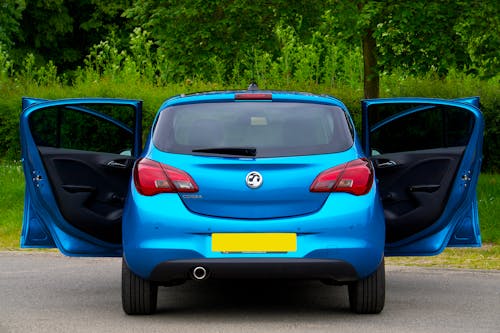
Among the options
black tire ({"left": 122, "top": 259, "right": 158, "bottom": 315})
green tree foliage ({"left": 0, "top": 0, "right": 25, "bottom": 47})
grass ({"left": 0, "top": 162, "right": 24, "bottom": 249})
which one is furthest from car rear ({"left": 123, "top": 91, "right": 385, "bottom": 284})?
green tree foliage ({"left": 0, "top": 0, "right": 25, "bottom": 47})

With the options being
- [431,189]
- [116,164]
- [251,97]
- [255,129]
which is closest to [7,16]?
[116,164]

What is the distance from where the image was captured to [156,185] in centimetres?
932

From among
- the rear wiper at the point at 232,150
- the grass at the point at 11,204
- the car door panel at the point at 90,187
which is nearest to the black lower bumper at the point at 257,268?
the rear wiper at the point at 232,150

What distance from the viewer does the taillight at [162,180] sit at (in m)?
9.27

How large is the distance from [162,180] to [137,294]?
92 centimetres

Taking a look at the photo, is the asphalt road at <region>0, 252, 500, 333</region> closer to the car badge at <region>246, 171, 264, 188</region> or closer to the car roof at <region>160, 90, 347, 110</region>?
the car badge at <region>246, 171, 264, 188</region>

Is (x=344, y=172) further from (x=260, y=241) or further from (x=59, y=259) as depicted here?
(x=59, y=259)

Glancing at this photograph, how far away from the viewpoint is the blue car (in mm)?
9188

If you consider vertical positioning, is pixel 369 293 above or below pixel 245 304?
above

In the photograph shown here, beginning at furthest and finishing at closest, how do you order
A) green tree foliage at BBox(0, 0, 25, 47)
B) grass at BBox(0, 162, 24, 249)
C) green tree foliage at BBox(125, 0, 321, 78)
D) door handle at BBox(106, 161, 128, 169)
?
green tree foliage at BBox(0, 0, 25, 47), green tree foliage at BBox(125, 0, 321, 78), grass at BBox(0, 162, 24, 249), door handle at BBox(106, 161, 128, 169)

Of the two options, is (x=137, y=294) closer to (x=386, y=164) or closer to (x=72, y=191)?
(x=72, y=191)

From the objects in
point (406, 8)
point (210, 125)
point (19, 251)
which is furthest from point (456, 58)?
point (210, 125)

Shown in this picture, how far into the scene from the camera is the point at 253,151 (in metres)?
9.41

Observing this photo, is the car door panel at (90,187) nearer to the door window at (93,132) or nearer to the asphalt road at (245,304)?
the asphalt road at (245,304)
